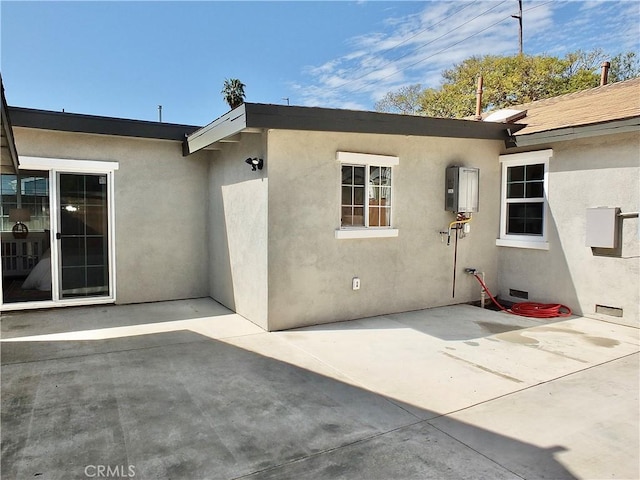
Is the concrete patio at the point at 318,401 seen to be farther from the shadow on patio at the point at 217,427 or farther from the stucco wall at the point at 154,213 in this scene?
the stucco wall at the point at 154,213

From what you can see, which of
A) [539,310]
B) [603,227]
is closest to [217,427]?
[539,310]

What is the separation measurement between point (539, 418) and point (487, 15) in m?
24.9

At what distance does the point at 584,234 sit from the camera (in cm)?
670

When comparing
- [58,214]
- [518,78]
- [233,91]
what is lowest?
[58,214]

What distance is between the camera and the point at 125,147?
736 cm

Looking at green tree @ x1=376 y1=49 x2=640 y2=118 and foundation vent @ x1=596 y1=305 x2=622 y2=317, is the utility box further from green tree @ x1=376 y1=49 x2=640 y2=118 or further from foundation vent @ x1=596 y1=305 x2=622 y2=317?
green tree @ x1=376 y1=49 x2=640 y2=118

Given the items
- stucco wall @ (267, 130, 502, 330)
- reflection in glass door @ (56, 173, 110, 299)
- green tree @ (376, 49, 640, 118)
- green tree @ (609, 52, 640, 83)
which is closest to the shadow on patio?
stucco wall @ (267, 130, 502, 330)

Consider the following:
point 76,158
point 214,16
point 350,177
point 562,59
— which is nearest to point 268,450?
point 350,177

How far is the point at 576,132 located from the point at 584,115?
Result: 0.93 metres

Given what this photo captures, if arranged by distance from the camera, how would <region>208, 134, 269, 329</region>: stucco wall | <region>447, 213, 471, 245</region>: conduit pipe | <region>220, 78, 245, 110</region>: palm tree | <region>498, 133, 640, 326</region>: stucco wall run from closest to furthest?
<region>208, 134, 269, 329</region>: stucco wall < <region>498, 133, 640, 326</region>: stucco wall < <region>447, 213, 471, 245</region>: conduit pipe < <region>220, 78, 245, 110</region>: palm tree

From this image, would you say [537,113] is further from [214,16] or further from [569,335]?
[214,16]

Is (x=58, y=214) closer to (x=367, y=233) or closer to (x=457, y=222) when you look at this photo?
(x=367, y=233)

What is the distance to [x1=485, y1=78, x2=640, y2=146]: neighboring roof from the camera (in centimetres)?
609

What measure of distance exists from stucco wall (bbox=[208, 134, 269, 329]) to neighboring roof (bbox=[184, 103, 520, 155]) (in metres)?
0.50
